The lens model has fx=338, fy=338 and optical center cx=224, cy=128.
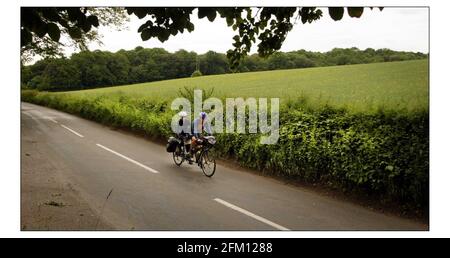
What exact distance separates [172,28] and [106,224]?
3.61 m

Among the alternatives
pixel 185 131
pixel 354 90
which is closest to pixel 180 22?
pixel 185 131

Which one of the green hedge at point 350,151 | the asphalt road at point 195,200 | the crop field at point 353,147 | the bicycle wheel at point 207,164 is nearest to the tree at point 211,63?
the crop field at point 353,147

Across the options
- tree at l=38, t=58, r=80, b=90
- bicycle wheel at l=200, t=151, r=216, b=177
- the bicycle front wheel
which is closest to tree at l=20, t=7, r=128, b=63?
bicycle wheel at l=200, t=151, r=216, b=177

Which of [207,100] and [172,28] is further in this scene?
[207,100]

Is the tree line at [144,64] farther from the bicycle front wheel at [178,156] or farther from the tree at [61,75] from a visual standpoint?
the bicycle front wheel at [178,156]

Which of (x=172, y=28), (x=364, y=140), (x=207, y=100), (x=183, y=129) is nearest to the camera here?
(x=172, y=28)

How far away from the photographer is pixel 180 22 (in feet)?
12.0

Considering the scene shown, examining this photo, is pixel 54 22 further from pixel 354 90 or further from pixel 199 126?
pixel 354 90

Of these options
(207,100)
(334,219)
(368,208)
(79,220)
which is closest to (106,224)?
(79,220)

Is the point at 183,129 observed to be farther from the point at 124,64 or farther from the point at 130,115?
the point at 124,64

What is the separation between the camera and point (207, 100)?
16062mm

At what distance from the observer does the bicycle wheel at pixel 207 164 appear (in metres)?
9.42

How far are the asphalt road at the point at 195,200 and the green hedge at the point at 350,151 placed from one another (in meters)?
0.54
